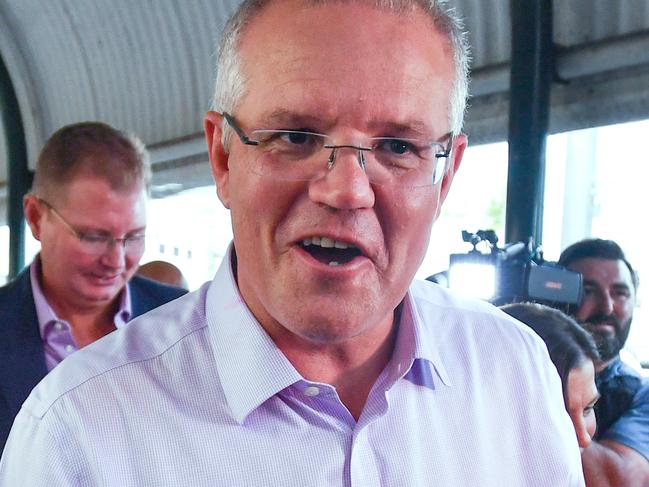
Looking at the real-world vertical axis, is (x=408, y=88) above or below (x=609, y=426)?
above

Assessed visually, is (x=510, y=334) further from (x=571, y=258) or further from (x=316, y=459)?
(x=571, y=258)

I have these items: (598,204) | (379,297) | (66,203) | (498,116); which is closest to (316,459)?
(379,297)

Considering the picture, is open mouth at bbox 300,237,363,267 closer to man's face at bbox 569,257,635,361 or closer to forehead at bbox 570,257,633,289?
man's face at bbox 569,257,635,361

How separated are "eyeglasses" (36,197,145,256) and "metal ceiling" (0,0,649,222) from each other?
188cm

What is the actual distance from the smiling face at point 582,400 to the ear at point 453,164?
105 cm

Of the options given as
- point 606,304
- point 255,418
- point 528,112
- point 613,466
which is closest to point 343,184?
point 255,418

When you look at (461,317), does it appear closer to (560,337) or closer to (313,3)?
(313,3)

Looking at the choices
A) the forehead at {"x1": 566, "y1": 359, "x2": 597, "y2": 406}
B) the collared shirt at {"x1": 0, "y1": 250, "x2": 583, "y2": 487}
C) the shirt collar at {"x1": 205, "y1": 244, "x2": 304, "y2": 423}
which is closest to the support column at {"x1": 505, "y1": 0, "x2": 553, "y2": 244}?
the forehead at {"x1": 566, "y1": 359, "x2": 597, "y2": 406}

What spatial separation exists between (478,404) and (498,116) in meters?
2.44

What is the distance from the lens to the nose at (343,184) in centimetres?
119

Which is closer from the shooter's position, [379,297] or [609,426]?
[379,297]

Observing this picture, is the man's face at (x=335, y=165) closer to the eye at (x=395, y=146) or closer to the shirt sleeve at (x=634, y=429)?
the eye at (x=395, y=146)

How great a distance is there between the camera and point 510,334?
5.25 feet

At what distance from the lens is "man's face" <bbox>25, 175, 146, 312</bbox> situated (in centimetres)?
243
